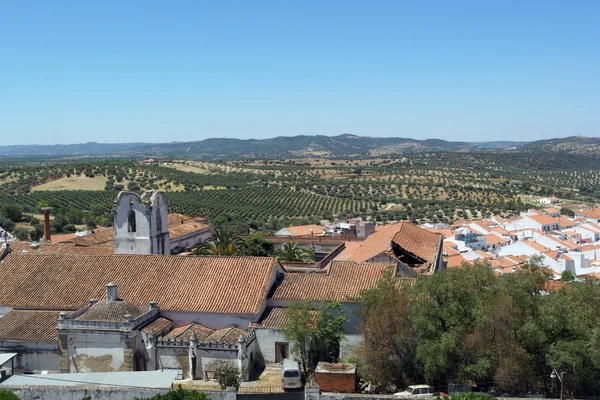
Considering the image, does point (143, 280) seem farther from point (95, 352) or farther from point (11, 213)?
point (11, 213)

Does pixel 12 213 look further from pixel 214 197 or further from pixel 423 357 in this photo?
pixel 423 357

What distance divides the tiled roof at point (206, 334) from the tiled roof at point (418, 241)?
13.6 meters

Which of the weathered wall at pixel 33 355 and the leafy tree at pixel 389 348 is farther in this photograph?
the weathered wall at pixel 33 355

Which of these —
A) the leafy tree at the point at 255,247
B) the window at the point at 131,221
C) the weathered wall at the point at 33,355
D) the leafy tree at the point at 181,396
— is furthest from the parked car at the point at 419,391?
the leafy tree at the point at 255,247

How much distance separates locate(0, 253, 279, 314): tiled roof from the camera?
25797 mm

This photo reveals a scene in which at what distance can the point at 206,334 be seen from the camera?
2453 cm

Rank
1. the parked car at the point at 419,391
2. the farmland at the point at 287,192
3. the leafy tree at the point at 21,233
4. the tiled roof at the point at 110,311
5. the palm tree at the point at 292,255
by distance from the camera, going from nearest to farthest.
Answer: the parked car at the point at 419,391
the tiled roof at the point at 110,311
the palm tree at the point at 292,255
the leafy tree at the point at 21,233
the farmland at the point at 287,192

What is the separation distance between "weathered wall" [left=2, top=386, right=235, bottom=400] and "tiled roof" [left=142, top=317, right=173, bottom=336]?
3.79 metres

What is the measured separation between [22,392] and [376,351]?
12408mm

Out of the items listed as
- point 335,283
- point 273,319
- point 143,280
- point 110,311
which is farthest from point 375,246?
point 110,311

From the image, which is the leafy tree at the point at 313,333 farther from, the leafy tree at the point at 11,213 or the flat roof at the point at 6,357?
the leafy tree at the point at 11,213

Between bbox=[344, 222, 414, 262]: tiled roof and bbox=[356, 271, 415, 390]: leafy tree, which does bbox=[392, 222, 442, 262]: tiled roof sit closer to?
bbox=[344, 222, 414, 262]: tiled roof

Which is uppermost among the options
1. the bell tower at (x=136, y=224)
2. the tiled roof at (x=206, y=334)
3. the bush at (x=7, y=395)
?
the bell tower at (x=136, y=224)

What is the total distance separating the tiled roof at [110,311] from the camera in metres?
23.9
